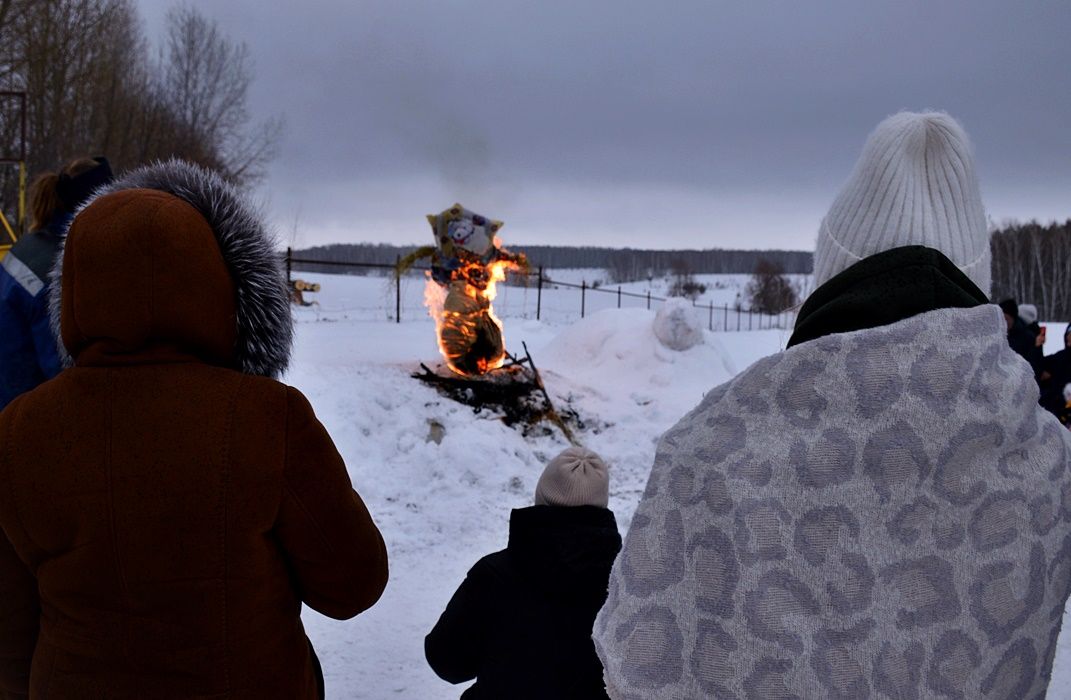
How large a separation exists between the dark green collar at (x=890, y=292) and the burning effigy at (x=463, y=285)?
8.03 metres

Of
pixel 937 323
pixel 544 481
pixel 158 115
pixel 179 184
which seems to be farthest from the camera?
pixel 158 115

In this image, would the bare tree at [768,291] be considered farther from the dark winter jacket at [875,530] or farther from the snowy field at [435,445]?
the dark winter jacket at [875,530]

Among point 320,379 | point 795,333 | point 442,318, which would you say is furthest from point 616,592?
point 442,318

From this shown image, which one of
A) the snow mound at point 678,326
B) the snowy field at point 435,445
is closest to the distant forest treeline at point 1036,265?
the snow mound at point 678,326

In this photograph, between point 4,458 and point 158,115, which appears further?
point 158,115

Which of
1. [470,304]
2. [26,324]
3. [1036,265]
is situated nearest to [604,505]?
[26,324]

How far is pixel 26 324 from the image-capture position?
9.46ft

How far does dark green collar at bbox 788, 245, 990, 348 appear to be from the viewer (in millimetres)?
1165

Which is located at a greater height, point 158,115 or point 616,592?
point 158,115

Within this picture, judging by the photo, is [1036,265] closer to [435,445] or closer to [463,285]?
[463,285]

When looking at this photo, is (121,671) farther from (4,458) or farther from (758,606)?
(758,606)

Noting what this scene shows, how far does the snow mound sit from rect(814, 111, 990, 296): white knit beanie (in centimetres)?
1094

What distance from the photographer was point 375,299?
28.6 metres

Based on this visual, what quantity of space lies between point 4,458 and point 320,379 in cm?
695
